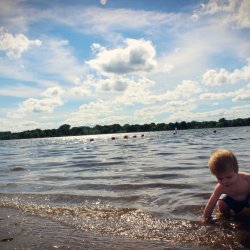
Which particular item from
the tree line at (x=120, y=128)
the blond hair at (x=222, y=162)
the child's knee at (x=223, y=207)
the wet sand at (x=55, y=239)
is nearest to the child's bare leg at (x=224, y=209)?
the child's knee at (x=223, y=207)

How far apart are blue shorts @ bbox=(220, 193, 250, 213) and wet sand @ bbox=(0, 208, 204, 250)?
68.0 inches

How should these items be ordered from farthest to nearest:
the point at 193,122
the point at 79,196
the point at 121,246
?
1. the point at 193,122
2. the point at 79,196
3. the point at 121,246

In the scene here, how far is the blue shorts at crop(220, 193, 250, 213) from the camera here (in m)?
5.67

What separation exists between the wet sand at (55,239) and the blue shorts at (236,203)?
173cm

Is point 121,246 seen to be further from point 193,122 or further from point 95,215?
point 193,122

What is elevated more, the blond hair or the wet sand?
the blond hair

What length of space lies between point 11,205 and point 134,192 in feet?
8.67

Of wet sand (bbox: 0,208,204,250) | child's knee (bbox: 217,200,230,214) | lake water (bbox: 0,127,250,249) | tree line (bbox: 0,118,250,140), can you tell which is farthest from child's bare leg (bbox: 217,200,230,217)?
tree line (bbox: 0,118,250,140)

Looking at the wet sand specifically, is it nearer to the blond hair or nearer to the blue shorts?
the blond hair

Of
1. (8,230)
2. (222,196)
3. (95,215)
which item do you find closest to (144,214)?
(95,215)

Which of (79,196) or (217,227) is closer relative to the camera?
(217,227)

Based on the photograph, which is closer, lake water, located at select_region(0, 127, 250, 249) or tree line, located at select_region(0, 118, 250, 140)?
lake water, located at select_region(0, 127, 250, 249)

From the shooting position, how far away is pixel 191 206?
645 cm

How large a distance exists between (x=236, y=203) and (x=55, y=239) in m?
2.85
